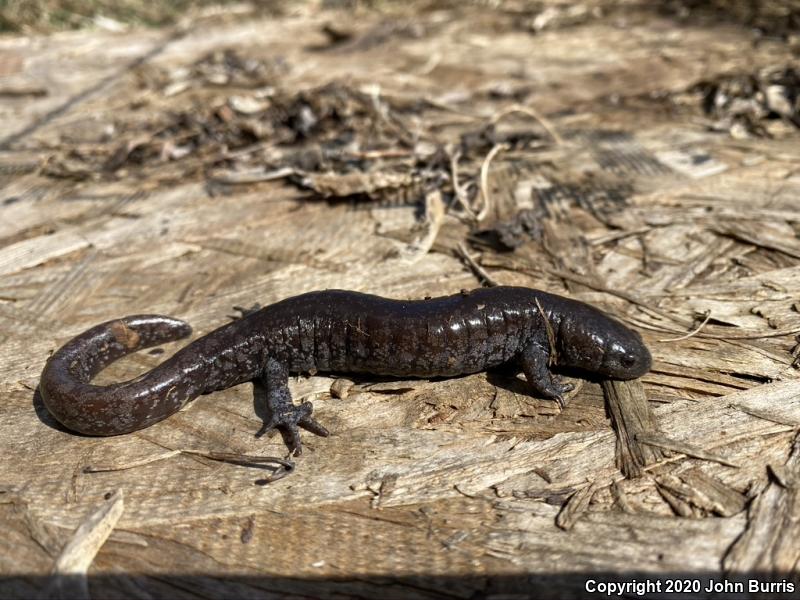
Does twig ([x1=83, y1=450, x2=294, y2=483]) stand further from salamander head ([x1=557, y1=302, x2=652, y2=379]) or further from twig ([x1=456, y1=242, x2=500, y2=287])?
twig ([x1=456, y1=242, x2=500, y2=287])

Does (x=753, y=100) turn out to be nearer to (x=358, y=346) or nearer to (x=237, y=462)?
(x=358, y=346)

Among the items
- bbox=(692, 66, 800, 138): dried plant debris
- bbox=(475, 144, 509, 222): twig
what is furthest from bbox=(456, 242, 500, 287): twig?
bbox=(692, 66, 800, 138): dried plant debris

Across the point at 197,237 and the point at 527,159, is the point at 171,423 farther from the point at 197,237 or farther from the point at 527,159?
the point at 527,159

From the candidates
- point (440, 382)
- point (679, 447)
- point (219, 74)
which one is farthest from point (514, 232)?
point (219, 74)

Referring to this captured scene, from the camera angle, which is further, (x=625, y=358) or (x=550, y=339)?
(x=550, y=339)

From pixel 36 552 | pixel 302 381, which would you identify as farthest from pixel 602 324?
pixel 36 552

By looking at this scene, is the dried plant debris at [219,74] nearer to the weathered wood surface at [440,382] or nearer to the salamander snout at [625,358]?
the weathered wood surface at [440,382]
